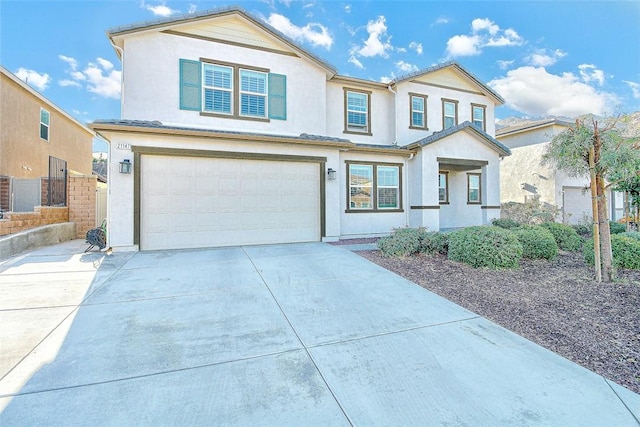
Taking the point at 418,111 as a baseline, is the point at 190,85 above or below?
below

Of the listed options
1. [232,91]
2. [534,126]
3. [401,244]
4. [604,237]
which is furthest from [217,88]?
[534,126]

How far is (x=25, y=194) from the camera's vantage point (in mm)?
10430

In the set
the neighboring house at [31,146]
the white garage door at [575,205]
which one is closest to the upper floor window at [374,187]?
the neighboring house at [31,146]

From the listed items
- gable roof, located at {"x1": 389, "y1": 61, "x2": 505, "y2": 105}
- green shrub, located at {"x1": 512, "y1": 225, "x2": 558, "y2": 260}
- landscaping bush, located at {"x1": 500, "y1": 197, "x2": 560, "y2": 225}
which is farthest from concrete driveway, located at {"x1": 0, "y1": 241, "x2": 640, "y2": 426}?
landscaping bush, located at {"x1": 500, "y1": 197, "x2": 560, "y2": 225}

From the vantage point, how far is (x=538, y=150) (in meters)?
16.1

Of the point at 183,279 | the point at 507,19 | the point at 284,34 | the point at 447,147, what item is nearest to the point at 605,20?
the point at 507,19

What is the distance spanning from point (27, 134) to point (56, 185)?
4.54 m

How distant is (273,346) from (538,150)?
18472 mm

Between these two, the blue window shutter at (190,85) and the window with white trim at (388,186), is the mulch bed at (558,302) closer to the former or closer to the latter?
the window with white trim at (388,186)

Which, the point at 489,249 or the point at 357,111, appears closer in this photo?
the point at 489,249

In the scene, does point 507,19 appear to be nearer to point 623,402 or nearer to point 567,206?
point 567,206

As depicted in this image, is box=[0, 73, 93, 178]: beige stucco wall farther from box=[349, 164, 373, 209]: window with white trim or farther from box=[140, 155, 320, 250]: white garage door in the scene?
box=[349, 164, 373, 209]: window with white trim

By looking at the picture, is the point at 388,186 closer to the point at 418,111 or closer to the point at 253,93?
the point at 418,111

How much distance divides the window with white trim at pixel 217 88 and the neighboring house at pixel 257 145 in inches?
1.3
